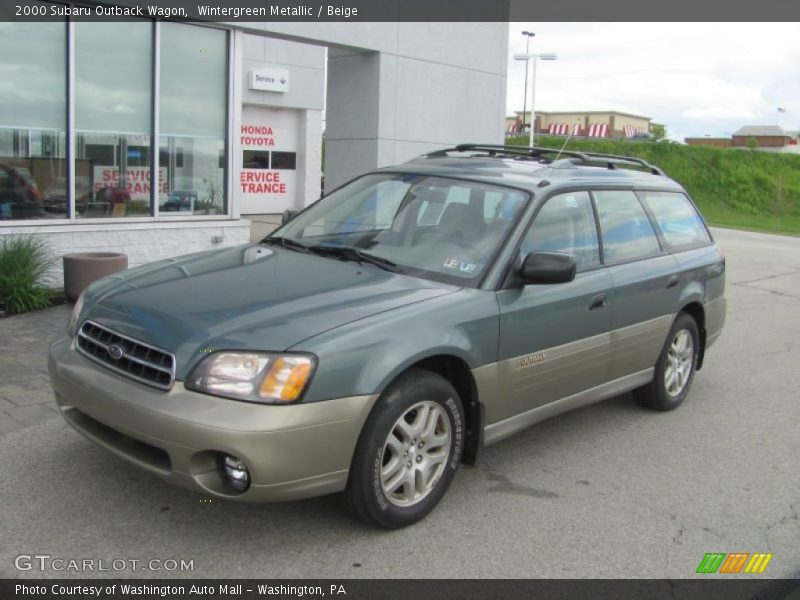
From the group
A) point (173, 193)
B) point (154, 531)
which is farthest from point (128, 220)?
point (154, 531)

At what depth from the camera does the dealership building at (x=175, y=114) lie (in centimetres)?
904

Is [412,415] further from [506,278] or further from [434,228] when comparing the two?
[434,228]

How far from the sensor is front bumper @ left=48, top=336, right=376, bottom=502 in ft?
11.1

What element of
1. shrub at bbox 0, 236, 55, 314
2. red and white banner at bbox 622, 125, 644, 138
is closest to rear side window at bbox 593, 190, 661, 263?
shrub at bbox 0, 236, 55, 314

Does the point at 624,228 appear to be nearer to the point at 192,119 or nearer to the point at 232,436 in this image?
the point at 232,436

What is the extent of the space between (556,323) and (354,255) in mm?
1203

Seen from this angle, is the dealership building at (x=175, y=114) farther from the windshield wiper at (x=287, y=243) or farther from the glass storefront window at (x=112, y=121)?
the windshield wiper at (x=287, y=243)

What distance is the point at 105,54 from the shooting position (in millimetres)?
9469

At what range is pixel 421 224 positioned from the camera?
191 inches

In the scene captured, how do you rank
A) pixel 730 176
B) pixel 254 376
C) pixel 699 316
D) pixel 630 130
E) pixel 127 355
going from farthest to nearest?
1. pixel 630 130
2. pixel 730 176
3. pixel 699 316
4. pixel 127 355
5. pixel 254 376

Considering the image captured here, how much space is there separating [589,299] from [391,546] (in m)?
2.01

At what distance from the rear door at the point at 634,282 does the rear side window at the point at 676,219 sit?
0.55ft
